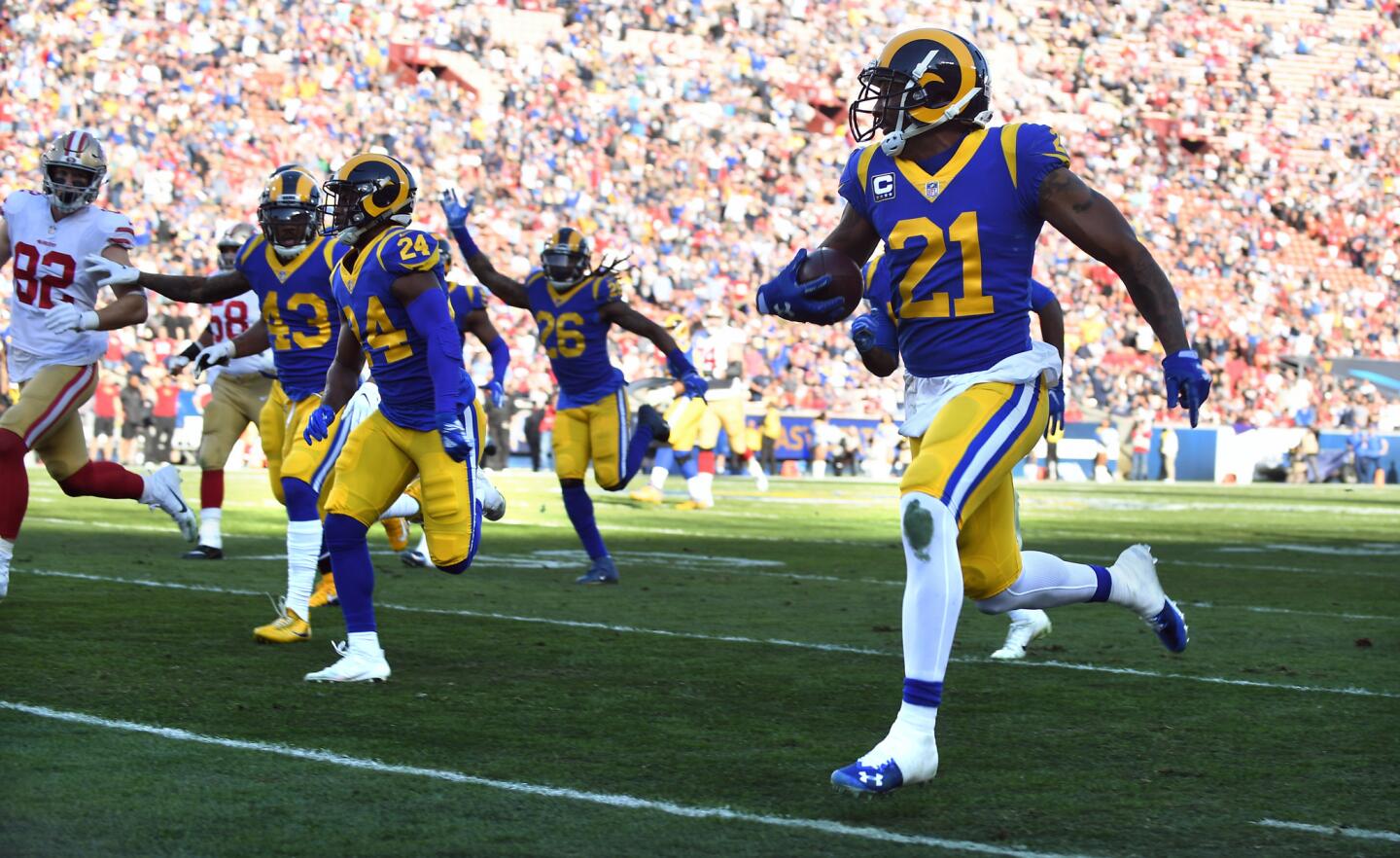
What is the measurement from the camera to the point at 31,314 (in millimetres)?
7926

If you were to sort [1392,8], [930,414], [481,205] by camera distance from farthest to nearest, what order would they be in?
[1392,8], [481,205], [930,414]

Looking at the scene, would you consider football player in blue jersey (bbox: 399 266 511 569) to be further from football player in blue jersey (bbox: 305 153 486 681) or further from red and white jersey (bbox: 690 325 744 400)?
red and white jersey (bbox: 690 325 744 400)

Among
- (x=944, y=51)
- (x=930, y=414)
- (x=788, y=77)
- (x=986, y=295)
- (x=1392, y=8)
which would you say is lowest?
(x=930, y=414)

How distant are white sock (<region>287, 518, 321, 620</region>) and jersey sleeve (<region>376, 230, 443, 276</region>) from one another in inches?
55.2

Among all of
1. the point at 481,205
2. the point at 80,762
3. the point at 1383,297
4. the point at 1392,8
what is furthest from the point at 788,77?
the point at 80,762

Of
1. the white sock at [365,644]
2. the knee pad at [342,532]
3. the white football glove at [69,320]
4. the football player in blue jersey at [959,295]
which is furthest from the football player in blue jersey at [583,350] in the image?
the football player in blue jersey at [959,295]

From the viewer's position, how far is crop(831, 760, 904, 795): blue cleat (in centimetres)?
418

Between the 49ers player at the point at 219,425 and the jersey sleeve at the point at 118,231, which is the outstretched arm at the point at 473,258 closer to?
the 49ers player at the point at 219,425

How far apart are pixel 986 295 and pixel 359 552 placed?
2469 mm

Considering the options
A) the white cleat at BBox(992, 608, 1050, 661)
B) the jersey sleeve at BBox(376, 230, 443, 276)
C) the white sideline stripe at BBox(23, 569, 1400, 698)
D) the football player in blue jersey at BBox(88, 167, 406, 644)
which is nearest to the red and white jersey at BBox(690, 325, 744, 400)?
the white sideline stripe at BBox(23, 569, 1400, 698)

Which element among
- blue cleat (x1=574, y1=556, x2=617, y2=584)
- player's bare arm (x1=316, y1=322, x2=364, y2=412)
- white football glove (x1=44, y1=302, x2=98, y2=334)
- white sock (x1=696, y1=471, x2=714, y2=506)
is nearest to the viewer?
player's bare arm (x1=316, y1=322, x2=364, y2=412)

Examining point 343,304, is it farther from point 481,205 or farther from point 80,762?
point 481,205

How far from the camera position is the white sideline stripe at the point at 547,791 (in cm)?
379

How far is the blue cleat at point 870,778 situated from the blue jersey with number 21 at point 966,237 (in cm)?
111
